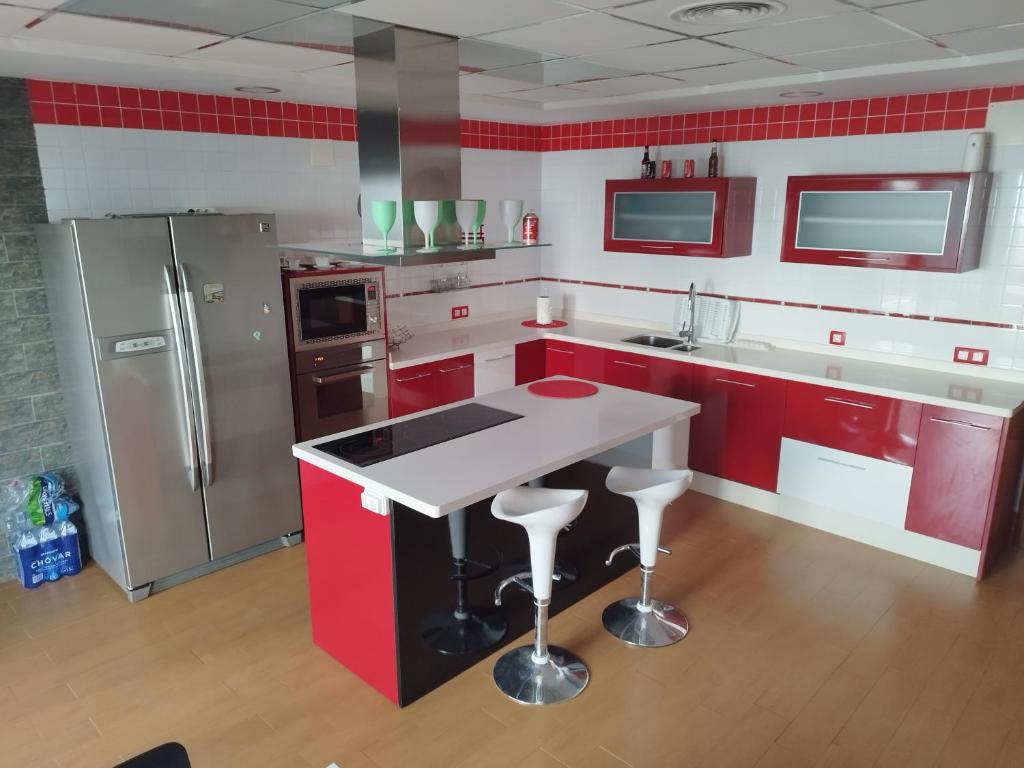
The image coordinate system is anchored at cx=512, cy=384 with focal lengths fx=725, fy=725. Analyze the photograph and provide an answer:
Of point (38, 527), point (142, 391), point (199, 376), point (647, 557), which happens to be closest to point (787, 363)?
point (647, 557)

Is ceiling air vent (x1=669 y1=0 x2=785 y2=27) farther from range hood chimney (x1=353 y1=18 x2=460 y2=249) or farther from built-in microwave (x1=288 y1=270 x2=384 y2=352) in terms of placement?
built-in microwave (x1=288 y1=270 x2=384 y2=352)

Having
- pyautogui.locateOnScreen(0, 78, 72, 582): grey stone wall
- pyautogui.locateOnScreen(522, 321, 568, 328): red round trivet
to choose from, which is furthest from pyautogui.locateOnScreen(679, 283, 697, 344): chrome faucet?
pyautogui.locateOnScreen(0, 78, 72, 582): grey stone wall

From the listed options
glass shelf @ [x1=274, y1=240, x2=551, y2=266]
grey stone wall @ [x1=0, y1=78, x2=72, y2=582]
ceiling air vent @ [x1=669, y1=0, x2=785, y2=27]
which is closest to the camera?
ceiling air vent @ [x1=669, y1=0, x2=785, y2=27]

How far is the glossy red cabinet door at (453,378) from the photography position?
4.68 metres

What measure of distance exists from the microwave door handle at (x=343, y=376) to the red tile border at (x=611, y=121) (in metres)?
1.47

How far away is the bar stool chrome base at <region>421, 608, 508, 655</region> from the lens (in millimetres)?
2867

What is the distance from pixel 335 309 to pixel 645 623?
2335 mm

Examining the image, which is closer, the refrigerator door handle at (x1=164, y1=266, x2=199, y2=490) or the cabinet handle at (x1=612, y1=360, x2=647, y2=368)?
the refrigerator door handle at (x1=164, y1=266, x2=199, y2=490)

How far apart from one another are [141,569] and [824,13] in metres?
3.69

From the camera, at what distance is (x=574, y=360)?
5164 millimetres

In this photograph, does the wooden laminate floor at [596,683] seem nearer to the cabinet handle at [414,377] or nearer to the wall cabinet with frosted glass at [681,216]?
the cabinet handle at [414,377]

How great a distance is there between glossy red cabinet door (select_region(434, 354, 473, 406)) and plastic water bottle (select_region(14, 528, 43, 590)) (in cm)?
229

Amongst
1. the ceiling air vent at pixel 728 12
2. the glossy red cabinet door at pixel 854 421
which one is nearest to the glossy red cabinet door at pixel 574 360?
the glossy red cabinet door at pixel 854 421

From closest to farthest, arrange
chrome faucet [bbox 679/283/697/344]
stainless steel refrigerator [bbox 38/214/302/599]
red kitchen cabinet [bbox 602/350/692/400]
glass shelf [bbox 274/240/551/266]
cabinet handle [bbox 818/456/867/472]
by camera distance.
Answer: glass shelf [bbox 274/240/551/266], stainless steel refrigerator [bbox 38/214/302/599], cabinet handle [bbox 818/456/867/472], red kitchen cabinet [bbox 602/350/692/400], chrome faucet [bbox 679/283/697/344]
